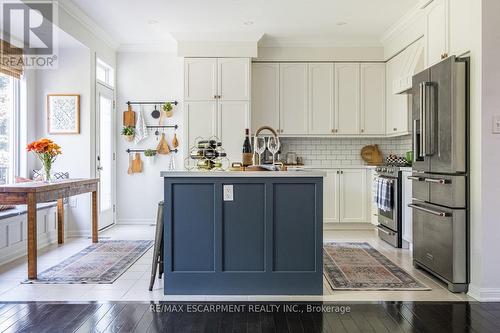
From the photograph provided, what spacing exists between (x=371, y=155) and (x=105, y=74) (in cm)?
435

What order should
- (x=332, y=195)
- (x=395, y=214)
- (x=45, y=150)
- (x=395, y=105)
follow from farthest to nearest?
1. (x=332, y=195)
2. (x=395, y=105)
3. (x=395, y=214)
4. (x=45, y=150)

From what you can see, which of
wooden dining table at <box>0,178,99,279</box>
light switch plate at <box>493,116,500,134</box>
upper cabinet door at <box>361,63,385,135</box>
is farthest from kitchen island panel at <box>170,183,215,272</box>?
upper cabinet door at <box>361,63,385,135</box>

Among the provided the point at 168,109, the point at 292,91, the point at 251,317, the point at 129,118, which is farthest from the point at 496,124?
the point at 129,118

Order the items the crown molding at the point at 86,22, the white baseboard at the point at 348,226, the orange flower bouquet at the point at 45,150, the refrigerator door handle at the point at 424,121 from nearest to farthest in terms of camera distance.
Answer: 1. the refrigerator door handle at the point at 424,121
2. the orange flower bouquet at the point at 45,150
3. the crown molding at the point at 86,22
4. the white baseboard at the point at 348,226

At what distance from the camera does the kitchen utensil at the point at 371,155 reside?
6391 mm

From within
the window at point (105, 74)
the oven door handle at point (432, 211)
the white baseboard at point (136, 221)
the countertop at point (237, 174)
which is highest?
the window at point (105, 74)

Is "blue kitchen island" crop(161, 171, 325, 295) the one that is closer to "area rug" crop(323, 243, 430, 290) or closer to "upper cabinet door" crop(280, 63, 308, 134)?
"area rug" crop(323, 243, 430, 290)

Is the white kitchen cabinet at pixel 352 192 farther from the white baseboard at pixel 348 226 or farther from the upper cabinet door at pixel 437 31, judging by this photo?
the upper cabinet door at pixel 437 31

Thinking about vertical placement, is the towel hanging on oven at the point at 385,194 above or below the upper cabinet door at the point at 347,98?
below

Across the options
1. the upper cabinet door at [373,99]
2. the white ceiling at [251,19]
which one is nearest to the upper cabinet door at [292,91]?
the white ceiling at [251,19]

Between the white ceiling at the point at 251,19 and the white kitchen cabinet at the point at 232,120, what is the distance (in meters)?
0.98

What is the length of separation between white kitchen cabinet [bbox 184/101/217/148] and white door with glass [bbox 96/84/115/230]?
48.3 inches

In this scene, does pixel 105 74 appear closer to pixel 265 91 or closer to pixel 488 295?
pixel 265 91

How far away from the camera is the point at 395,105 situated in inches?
227
